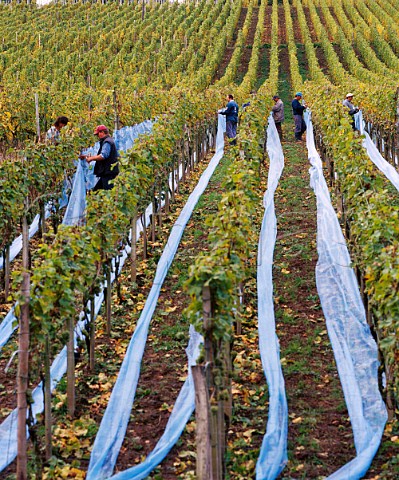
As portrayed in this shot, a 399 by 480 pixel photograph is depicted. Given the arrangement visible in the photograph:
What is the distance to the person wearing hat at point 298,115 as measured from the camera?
71.8 ft

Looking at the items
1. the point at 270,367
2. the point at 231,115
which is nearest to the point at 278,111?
the point at 231,115

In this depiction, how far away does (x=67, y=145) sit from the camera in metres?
13.3

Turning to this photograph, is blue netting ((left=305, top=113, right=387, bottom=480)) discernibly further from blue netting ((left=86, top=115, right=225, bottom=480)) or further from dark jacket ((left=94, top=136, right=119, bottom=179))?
dark jacket ((left=94, top=136, right=119, bottom=179))

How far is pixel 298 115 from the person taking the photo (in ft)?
73.4

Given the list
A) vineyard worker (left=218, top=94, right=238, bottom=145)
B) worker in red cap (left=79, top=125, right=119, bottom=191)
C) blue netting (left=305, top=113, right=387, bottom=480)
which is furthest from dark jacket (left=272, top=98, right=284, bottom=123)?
blue netting (left=305, top=113, right=387, bottom=480)

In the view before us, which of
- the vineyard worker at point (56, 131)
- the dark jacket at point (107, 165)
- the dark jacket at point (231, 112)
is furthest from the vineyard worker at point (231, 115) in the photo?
the dark jacket at point (107, 165)

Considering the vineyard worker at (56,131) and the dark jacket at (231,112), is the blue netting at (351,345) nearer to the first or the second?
the vineyard worker at (56,131)

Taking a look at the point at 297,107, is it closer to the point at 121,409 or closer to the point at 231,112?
the point at 231,112

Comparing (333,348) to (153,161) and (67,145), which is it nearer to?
(153,161)

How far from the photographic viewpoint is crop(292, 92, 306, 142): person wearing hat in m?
21.9

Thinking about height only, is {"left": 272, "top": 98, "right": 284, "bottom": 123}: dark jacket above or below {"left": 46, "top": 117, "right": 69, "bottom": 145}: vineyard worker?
above

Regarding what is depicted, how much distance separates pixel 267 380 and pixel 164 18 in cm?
5203

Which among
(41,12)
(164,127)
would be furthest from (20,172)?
(41,12)

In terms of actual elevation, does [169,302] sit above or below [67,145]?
below
